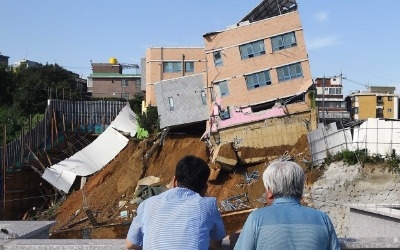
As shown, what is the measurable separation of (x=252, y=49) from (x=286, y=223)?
22708mm

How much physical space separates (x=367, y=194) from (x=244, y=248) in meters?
16.9

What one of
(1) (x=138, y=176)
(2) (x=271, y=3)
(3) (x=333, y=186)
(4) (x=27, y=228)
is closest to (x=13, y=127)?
(1) (x=138, y=176)

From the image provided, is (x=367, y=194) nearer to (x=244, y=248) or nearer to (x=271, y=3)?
(x=271, y=3)

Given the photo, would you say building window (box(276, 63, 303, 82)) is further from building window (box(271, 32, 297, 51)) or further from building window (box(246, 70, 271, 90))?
building window (box(271, 32, 297, 51))

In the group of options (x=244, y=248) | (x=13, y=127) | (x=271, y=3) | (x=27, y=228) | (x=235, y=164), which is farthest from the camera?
(x=13, y=127)

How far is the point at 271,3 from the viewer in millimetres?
27047

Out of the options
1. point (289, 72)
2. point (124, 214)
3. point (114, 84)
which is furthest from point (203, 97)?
point (114, 84)

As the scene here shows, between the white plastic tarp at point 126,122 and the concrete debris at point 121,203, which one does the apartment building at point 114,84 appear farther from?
the concrete debris at point 121,203

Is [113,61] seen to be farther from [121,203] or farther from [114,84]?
[121,203]

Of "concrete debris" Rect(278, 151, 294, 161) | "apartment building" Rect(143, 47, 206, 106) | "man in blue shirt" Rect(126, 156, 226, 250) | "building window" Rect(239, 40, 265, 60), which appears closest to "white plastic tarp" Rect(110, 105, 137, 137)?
"apartment building" Rect(143, 47, 206, 106)

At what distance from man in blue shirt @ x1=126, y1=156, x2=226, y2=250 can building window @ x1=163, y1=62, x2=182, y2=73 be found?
30079mm

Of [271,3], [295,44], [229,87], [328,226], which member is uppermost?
[271,3]

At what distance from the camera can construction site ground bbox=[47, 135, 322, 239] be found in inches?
737

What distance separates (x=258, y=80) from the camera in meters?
25.0
